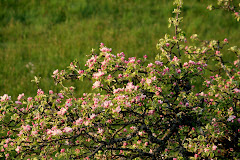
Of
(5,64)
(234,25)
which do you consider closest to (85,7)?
(5,64)

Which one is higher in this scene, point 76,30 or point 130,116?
point 76,30

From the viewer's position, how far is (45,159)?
3.81m

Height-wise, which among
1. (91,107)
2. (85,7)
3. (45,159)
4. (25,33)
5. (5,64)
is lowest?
(45,159)

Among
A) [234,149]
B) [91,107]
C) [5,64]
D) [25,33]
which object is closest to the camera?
[91,107]

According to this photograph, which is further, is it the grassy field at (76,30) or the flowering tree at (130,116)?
the grassy field at (76,30)

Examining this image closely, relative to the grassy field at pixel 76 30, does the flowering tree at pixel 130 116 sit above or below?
below

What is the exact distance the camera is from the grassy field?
8.13 metres

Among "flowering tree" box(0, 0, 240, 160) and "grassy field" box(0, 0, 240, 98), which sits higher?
"grassy field" box(0, 0, 240, 98)

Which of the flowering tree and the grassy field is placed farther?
the grassy field

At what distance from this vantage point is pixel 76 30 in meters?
9.55

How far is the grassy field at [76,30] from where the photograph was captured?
8.13 m

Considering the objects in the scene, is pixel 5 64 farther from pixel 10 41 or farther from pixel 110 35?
pixel 110 35

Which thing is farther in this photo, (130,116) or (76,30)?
(76,30)

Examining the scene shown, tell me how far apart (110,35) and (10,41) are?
3233 millimetres
